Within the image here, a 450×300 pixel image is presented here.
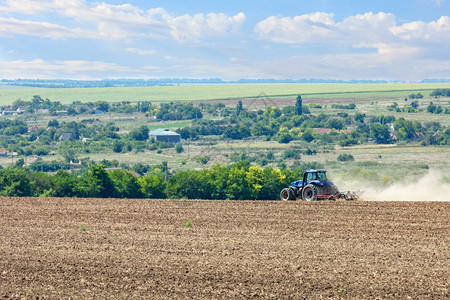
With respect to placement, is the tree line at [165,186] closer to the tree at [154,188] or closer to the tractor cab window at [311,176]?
the tree at [154,188]

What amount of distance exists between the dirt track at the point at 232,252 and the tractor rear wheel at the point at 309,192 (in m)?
2.95

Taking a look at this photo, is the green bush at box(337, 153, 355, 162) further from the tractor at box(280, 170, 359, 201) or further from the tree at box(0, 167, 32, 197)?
the tractor at box(280, 170, 359, 201)

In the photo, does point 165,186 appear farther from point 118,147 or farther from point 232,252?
point 118,147

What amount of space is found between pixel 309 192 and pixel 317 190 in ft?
2.58

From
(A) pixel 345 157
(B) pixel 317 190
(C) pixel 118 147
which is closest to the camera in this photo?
(B) pixel 317 190

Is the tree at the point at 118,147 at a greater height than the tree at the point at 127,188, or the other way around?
the tree at the point at 127,188

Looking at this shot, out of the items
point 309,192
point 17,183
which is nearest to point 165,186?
point 17,183

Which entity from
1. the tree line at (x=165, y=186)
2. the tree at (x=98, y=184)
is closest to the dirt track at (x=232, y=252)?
the tree line at (x=165, y=186)

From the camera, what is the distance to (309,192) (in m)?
39.4

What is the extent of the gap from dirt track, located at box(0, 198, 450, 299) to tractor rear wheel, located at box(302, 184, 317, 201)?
295 cm

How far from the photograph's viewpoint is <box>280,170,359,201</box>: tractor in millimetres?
38688

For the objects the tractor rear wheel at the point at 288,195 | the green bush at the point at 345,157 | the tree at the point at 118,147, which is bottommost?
the tree at the point at 118,147

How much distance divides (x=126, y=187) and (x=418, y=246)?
113 ft

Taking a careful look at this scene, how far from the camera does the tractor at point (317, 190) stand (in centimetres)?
3869
